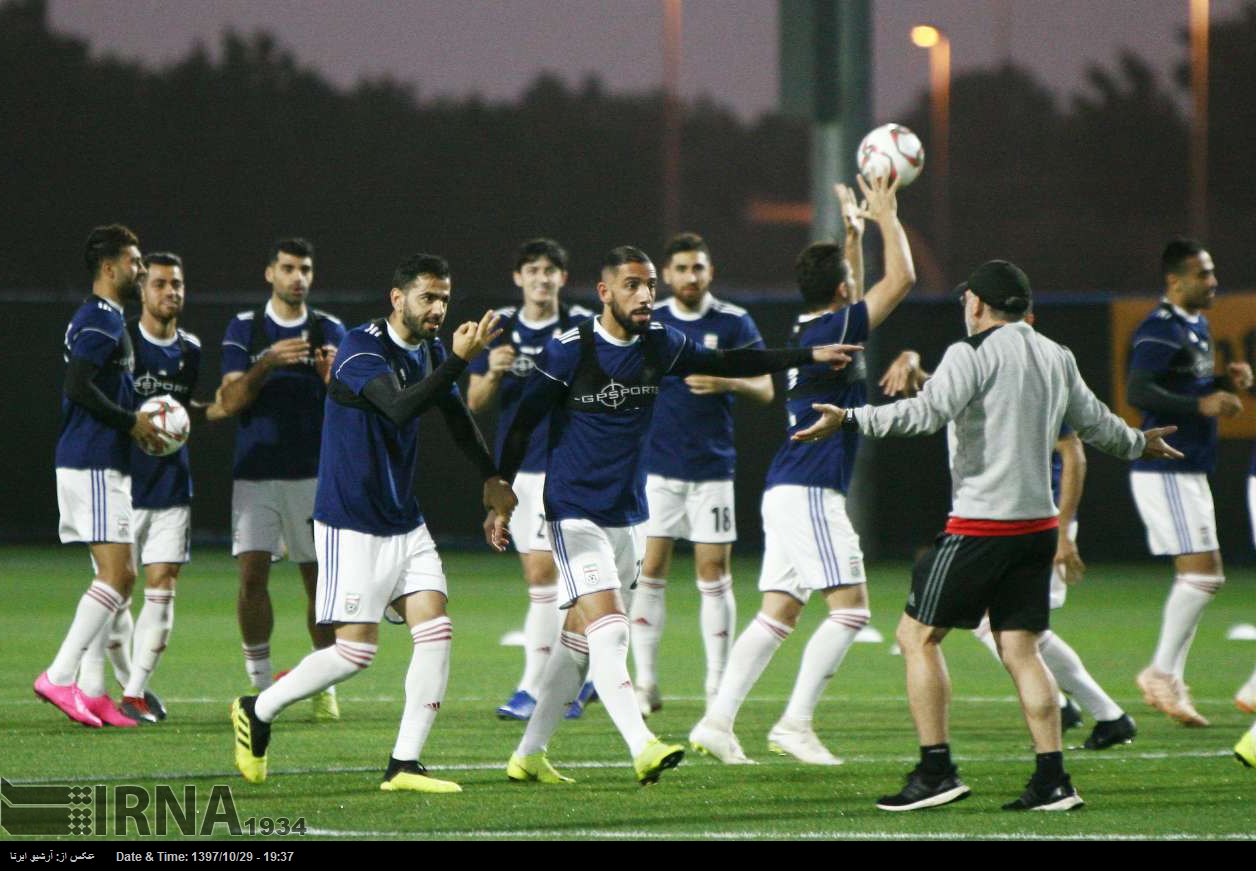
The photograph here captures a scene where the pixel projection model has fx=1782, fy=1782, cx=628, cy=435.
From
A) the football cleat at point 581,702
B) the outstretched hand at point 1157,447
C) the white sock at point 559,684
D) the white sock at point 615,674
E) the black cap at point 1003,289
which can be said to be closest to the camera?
the black cap at point 1003,289

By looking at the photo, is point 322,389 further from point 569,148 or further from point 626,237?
point 569,148

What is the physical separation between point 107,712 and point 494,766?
2.36 meters

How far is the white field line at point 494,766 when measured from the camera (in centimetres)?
718

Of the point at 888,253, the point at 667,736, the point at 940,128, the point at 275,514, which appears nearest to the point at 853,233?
the point at 888,253

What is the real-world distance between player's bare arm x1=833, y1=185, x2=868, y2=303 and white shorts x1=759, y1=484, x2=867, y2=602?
0.93m

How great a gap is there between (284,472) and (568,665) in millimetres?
2904

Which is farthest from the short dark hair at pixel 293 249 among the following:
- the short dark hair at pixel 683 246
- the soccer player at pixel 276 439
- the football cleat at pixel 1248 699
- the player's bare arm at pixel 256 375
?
the football cleat at pixel 1248 699

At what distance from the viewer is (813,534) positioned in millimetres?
8016

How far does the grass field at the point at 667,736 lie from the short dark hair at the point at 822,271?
2111 millimetres

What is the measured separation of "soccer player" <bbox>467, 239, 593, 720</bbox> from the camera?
370 inches

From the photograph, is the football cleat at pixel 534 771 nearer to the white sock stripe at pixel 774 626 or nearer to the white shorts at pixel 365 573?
the white shorts at pixel 365 573

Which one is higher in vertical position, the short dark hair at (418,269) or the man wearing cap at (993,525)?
the short dark hair at (418,269)

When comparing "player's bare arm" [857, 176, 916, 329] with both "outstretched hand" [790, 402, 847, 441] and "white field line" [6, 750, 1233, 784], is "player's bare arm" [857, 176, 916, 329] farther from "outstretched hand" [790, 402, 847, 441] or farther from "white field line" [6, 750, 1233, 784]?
"white field line" [6, 750, 1233, 784]

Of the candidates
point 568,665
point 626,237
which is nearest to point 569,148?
point 626,237
